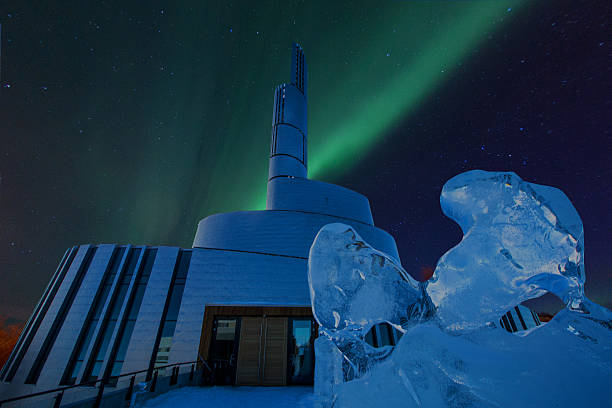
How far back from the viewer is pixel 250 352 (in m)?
10.5

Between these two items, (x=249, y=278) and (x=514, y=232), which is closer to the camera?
(x=514, y=232)

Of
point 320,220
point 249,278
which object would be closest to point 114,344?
point 249,278

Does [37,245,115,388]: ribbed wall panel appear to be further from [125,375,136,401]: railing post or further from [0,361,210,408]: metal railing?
[125,375,136,401]: railing post

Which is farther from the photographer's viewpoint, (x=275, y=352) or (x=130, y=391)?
(x=275, y=352)

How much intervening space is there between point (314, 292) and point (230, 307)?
34.0ft

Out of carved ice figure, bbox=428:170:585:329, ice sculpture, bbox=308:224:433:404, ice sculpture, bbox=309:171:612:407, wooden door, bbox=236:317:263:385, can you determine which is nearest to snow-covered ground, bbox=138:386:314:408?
wooden door, bbox=236:317:263:385

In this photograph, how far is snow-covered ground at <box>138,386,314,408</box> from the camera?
22.0ft

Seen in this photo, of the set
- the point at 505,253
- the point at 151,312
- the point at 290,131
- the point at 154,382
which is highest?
the point at 290,131

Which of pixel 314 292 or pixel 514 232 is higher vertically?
pixel 514 232

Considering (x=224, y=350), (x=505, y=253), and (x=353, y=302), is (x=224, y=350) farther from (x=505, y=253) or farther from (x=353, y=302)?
(x=505, y=253)

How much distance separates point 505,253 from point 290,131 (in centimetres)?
3221

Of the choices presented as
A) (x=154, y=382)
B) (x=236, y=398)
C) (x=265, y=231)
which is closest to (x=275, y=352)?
(x=236, y=398)

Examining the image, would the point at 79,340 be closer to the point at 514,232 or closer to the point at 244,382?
the point at 244,382

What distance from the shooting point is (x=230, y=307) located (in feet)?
37.0
